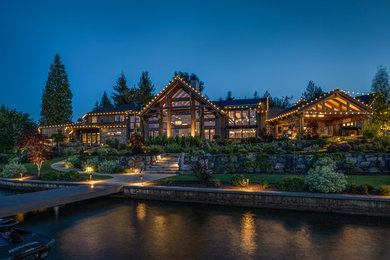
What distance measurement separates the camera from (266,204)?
10688mm

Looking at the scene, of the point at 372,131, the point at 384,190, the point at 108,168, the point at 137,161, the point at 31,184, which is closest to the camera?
the point at 384,190

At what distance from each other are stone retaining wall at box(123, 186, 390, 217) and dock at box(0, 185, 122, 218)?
54.9 inches

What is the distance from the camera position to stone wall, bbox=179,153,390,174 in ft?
51.7

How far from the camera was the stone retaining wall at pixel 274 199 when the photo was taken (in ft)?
30.7

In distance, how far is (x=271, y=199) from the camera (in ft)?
34.9

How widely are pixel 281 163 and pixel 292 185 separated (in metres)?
6.08

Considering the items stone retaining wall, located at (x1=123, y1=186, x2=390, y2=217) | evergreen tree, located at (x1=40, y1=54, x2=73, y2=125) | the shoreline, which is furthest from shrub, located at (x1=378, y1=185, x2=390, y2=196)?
evergreen tree, located at (x1=40, y1=54, x2=73, y2=125)

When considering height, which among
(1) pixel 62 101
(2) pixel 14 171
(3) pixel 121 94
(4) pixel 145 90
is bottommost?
(2) pixel 14 171

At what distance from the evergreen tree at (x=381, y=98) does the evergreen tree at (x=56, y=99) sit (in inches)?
2078

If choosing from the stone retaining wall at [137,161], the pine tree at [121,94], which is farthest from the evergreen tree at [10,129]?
the pine tree at [121,94]

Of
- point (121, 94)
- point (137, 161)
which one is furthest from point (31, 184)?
point (121, 94)

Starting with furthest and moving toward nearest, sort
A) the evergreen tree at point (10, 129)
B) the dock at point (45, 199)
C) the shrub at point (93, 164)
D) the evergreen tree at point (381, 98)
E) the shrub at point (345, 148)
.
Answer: the evergreen tree at point (10, 129) → the evergreen tree at point (381, 98) → the shrub at point (93, 164) → the shrub at point (345, 148) → the dock at point (45, 199)

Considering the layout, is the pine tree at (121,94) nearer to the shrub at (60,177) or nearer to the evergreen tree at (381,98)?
the shrub at (60,177)

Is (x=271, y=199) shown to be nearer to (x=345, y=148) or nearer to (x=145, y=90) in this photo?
(x=345, y=148)
